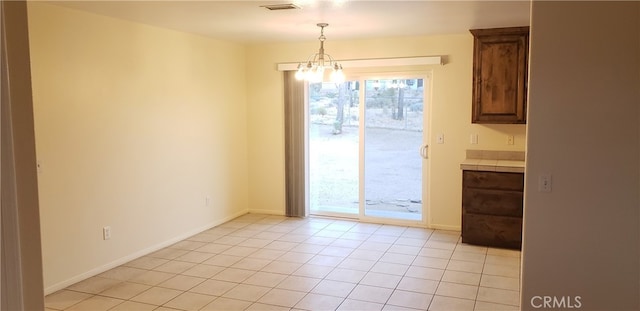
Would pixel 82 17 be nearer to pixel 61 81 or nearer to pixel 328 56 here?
pixel 61 81

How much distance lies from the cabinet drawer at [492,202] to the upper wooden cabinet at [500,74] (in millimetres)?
770

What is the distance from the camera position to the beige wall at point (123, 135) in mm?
3848

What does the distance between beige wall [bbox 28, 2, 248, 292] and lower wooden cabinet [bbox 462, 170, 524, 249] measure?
298 centimetres

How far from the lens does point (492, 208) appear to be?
16.5ft

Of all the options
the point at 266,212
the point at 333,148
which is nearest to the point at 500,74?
the point at 333,148

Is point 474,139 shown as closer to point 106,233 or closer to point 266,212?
point 266,212

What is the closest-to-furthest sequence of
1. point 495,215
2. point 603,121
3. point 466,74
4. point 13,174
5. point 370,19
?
point 13,174, point 603,121, point 370,19, point 495,215, point 466,74

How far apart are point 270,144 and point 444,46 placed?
2550 mm

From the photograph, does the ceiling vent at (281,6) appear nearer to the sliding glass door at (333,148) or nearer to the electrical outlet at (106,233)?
the sliding glass door at (333,148)

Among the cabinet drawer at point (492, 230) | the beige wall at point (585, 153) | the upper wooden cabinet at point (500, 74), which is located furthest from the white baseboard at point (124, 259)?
the beige wall at point (585, 153)

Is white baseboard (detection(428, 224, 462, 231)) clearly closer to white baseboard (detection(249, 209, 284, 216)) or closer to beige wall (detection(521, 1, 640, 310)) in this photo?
white baseboard (detection(249, 209, 284, 216))

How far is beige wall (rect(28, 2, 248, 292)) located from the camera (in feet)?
12.6

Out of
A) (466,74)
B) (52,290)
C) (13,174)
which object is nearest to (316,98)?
(466,74)

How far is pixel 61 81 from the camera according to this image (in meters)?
3.89
